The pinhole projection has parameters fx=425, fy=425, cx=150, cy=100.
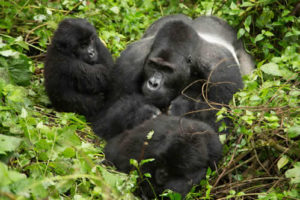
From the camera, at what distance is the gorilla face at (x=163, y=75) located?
406cm

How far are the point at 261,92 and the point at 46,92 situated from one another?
2.20 m

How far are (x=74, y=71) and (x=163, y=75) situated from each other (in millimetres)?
913

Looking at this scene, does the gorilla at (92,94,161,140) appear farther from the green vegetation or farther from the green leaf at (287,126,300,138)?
the green leaf at (287,126,300,138)

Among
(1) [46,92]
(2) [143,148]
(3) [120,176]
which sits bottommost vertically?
(1) [46,92]

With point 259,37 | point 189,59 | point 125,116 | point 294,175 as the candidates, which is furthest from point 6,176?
point 259,37

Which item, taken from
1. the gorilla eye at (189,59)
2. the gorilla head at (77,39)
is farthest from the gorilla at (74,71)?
the gorilla eye at (189,59)

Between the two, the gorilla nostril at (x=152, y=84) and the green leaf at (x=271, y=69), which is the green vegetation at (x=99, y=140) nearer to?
the green leaf at (x=271, y=69)

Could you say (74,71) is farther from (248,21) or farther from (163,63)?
(248,21)

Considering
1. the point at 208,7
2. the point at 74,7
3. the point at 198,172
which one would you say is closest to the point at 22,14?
the point at 74,7

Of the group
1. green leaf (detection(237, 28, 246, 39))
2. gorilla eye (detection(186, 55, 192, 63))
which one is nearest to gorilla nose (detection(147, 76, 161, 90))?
gorilla eye (detection(186, 55, 192, 63))

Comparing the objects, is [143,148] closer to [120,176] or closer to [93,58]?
[120,176]

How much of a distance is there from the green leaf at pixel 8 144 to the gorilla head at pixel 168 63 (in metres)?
1.86

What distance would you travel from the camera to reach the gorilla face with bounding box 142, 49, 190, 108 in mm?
4059

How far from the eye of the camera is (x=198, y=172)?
318 cm
